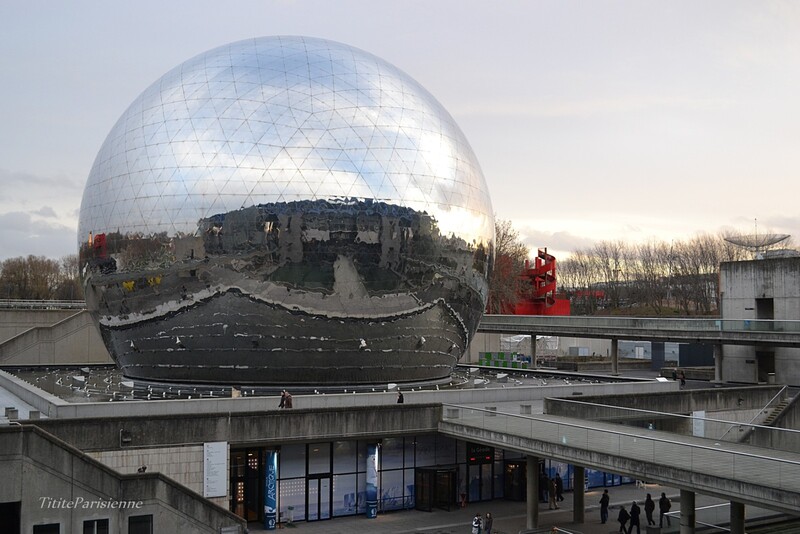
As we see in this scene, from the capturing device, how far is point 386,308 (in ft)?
82.0

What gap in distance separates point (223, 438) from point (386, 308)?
6797 millimetres

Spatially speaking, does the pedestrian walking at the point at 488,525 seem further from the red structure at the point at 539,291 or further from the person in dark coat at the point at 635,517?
the red structure at the point at 539,291

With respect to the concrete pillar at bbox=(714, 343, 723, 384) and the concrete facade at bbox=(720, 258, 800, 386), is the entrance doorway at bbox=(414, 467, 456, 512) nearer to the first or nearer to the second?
the concrete pillar at bbox=(714, 343, 723, 384)

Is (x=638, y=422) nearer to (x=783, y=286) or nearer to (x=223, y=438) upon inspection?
(x=223, y=438)

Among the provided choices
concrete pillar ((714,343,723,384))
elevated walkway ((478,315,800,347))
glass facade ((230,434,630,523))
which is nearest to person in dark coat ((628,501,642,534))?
glass facade ((230,434,630,523))

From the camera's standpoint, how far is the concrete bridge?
1522 cm

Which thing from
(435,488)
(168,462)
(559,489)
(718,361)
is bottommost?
(559,489)

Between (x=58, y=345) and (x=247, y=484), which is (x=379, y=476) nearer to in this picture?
(x=247, y=484)

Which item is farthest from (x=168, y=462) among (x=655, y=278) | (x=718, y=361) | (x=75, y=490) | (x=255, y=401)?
(x=655, y=278)

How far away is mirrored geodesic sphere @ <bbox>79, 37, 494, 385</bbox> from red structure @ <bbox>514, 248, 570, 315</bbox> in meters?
52.7

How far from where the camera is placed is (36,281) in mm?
116500

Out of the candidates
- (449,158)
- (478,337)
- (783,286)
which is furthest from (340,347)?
(478,337)

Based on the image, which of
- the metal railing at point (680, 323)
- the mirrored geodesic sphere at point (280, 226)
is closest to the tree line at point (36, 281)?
the metal railing at point (680, 323)

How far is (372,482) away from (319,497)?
1.55 metres
